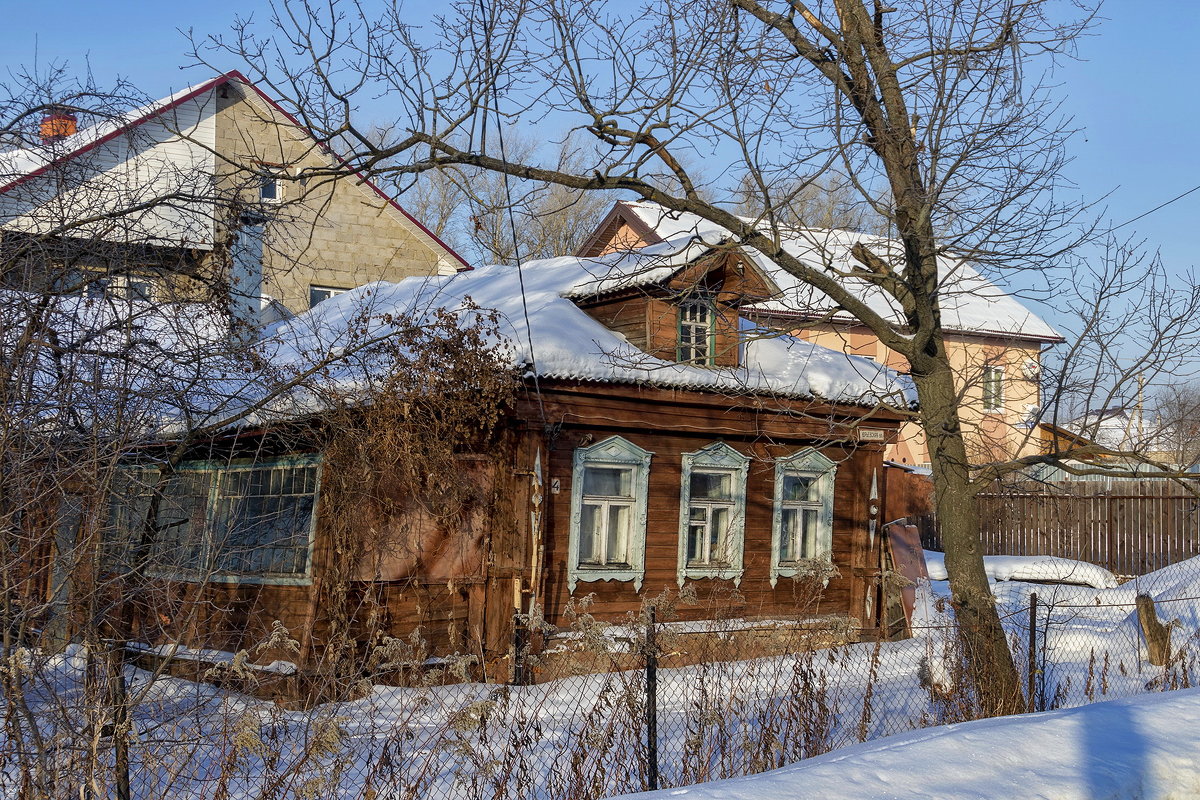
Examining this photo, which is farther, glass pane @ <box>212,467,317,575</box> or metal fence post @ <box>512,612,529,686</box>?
glass pane @ <box>212,467,317,575</box>

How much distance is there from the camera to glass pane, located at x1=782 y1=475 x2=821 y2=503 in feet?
44.1

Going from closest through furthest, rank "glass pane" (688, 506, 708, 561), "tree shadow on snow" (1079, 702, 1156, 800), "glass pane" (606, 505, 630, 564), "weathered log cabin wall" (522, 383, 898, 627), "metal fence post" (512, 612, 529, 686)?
"tree shadow on snow" (1079, 702, 1156, 800), "metal fence post" (512, 612, 529, 686), "weathered log cabin wall" (522, 383, 898, 627), "glass pane" (606, 505, 630, 564), "glass pane" (688, 506, 708, 561)

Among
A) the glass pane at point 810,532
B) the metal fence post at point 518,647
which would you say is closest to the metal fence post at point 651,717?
the metal fence post at point 518,647

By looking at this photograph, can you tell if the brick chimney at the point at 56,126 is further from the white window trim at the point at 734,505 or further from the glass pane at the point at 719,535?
the glass pane at the point at 719,535

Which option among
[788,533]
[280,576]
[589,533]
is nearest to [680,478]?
[589,533]

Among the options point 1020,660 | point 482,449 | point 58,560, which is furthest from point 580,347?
point 58,560

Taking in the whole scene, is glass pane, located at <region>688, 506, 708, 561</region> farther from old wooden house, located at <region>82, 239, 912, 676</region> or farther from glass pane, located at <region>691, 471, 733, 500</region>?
glass pane, located at <region>691, 471, 733, 500</region>

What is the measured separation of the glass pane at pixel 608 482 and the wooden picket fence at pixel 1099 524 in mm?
10776

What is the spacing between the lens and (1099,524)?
22594mm

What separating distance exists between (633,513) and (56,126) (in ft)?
23.1

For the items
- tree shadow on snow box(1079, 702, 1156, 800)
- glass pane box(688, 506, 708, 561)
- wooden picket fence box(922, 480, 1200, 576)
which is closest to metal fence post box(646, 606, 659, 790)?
tree shadow on snow box(1079, 702, 1156, 800)

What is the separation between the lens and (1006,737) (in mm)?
4727

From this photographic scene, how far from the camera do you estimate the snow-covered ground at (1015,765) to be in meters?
3.98

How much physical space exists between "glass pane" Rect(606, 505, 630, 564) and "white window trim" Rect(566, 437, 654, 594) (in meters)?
0.06
